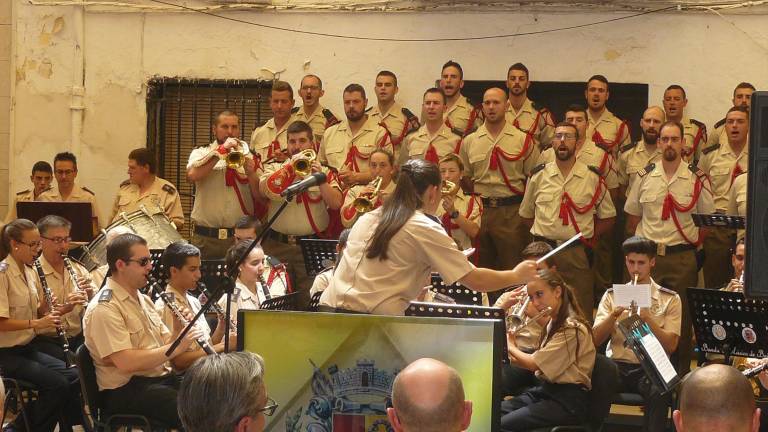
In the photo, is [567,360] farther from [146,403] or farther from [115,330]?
[115,330]

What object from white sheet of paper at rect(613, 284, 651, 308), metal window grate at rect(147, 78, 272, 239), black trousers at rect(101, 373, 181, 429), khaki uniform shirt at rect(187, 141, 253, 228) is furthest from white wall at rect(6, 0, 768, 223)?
black trousers at rect(101, 373, 181, 429)

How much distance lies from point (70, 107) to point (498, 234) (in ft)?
16.0

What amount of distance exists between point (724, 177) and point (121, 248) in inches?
223

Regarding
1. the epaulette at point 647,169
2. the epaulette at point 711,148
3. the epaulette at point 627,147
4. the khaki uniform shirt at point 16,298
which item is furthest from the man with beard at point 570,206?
the khaki uniform shirt at point 16,298

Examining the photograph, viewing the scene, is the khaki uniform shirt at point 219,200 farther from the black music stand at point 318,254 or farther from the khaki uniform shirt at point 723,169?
the khaki uniform shirt at point 723,169

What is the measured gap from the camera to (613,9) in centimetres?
1120

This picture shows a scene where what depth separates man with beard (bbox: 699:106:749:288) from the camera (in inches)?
383

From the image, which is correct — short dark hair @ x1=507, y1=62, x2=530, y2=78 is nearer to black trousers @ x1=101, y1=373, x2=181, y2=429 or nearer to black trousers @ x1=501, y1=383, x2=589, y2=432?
black trousers @ x1=501, y1=383, x2=589, y2=432

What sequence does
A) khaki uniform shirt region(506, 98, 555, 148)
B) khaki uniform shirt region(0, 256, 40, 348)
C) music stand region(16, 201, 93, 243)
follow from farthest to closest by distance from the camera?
1. khaki uniform shirt region(506, 98, 555, 148)
2. music stand region(16, 201, 93, 243)
3. khaki uniform shirt region(0, 256, 40, 348)

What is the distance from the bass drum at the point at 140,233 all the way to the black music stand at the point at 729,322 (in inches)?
159

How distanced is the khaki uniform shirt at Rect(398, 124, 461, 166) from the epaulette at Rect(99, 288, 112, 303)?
4.42 meters

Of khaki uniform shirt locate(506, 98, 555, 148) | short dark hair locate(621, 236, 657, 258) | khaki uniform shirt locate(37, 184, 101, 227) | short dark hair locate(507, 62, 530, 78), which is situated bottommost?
short dark hair locate(621, 236, 657, 258)

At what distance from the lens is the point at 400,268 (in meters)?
5.35

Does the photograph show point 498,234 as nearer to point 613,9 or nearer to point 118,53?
point 613,9
